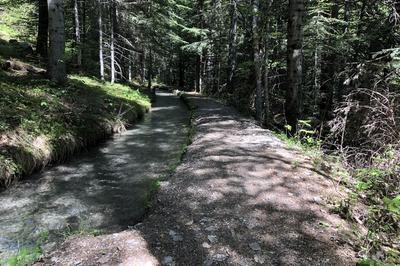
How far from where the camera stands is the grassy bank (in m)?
7.77

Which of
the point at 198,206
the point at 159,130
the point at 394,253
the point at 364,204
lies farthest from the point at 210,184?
the point at 159,130

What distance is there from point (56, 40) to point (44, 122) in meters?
4.04

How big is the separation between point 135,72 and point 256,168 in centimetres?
3842

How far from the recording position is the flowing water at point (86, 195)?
5.63 metres

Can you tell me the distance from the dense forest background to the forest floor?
51 centimetres

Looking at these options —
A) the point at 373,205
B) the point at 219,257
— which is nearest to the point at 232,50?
the point at 373,205

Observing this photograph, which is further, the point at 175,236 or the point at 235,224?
the point at 235,224

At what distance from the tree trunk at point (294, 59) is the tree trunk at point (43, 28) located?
1234 cm

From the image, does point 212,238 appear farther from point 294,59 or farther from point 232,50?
point 232,50

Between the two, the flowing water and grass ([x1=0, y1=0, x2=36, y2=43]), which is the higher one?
grass ([x1=0, y1=0, x2=36, y2=43])

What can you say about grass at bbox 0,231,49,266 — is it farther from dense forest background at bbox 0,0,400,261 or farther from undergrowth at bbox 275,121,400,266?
dense forest background at bbox 0,0,400,261

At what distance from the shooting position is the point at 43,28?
17047 mm

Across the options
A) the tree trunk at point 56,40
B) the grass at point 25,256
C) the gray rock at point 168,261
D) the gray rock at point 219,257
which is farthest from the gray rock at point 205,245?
the tree trunk at point 56,40

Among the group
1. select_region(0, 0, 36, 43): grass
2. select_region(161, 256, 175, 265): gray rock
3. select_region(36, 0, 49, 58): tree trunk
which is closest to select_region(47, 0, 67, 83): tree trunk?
select_region(36, 0, 49, 58): tree trunk
